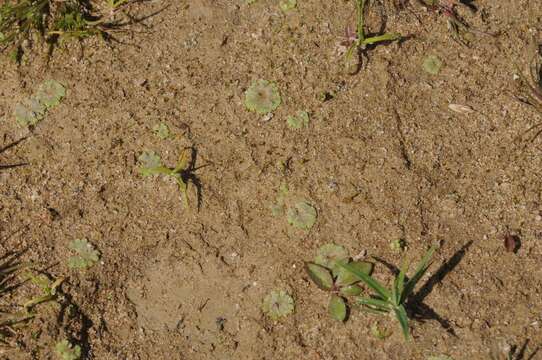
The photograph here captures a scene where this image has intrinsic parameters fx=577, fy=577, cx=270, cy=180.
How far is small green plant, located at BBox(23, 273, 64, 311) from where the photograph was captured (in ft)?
11.5

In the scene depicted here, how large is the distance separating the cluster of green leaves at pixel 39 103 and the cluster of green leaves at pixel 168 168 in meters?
0.71

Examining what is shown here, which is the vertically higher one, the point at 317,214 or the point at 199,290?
the point at 317,214

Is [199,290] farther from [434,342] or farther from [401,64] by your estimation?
[401,64]

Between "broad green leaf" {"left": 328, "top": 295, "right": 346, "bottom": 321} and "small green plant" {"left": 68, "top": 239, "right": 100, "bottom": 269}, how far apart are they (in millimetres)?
1470

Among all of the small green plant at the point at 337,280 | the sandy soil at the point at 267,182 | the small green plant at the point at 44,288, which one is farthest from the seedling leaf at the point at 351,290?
the small green plant at the point at 44,288

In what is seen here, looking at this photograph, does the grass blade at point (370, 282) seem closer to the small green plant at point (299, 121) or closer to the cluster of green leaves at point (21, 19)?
the small green plant at point (299, 121)

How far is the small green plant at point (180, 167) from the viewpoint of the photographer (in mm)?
3650

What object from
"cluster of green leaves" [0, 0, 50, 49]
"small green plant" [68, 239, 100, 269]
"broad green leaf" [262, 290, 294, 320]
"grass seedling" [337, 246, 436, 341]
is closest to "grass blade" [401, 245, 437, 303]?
"grass seedling" [337, 246, 436, 341]

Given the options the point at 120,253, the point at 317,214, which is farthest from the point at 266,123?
the point at 120,253

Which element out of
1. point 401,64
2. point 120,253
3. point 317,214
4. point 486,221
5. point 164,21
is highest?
point 401,64

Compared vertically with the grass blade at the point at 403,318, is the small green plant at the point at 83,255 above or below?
below

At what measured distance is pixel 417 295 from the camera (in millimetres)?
3504

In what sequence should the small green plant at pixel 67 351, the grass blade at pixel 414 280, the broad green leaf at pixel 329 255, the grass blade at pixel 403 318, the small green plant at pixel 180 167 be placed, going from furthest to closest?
the small green plant at pixel 180 167
the broad green leaf at pixel 329 255
the small green plant at pixel 67 351
the grass blade at pixel 414 280
the grass blade at pixel 403 318

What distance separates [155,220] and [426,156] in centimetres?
178
